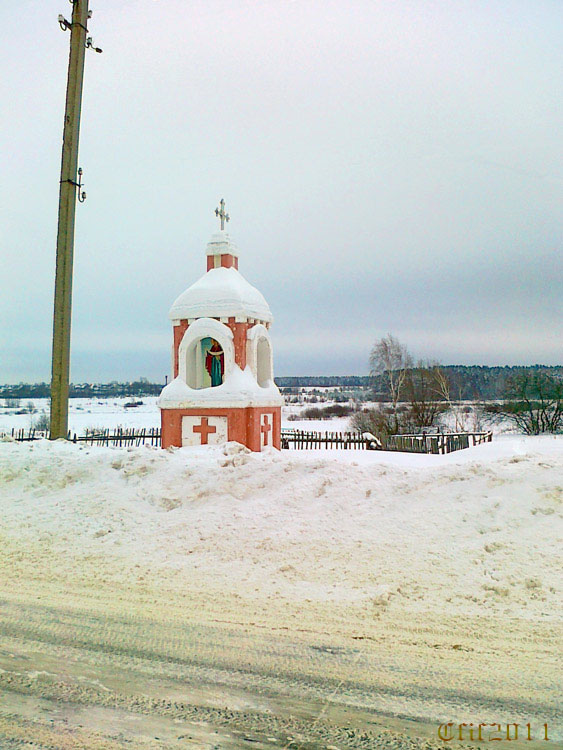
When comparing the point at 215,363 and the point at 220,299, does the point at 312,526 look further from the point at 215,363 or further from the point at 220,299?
the point at 215,363

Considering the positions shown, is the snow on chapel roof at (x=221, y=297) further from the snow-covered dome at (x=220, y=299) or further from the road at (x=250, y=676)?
Result: the road at (x=250, y=676)

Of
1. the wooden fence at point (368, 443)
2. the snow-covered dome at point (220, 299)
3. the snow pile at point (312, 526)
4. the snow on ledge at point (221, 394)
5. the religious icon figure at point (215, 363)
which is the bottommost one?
the wooden fence at point (368, 443)

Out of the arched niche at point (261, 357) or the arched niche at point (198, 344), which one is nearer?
the arched niche at point (198, 344)

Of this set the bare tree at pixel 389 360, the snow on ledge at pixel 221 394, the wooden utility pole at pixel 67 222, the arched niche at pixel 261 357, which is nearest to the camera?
the wooden utility pole at pixel 67 222

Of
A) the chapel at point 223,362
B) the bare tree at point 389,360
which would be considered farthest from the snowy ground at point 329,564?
the bare tree at point 389,360

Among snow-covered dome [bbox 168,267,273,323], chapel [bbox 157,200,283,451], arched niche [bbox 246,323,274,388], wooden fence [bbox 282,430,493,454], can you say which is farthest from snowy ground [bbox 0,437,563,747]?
wooden fence [bbox 282,430,493,454]

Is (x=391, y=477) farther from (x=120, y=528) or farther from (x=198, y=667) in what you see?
(x=198, y=667)

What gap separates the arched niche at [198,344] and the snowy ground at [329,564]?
6337 millimetres

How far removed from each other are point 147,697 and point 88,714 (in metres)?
0.32

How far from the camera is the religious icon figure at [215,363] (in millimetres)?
15188

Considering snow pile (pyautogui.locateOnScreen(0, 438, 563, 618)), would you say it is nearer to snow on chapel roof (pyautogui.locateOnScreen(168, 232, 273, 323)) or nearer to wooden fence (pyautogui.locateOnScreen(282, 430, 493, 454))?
snow on chapel roof (pyautogui.locateOnScreen(168, 232, 273, 323))

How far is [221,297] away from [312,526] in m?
9.27

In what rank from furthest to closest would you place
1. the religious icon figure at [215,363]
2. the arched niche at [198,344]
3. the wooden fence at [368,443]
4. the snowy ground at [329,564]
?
the wooden fence at [368,443], the religious icon figure at [215,363], the arched niche at [198,344], the snowy ground at [329,564]

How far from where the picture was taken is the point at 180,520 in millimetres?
6270
